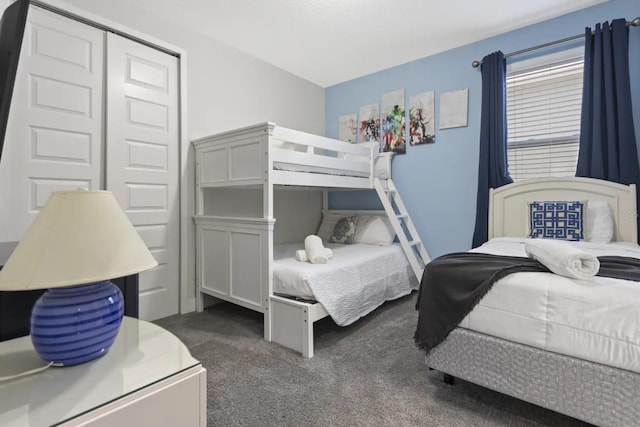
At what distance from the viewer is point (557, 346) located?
1.27 metres

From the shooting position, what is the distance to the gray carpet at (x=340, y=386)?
1.45 metres

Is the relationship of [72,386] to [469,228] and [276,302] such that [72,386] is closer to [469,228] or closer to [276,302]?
[276,302]

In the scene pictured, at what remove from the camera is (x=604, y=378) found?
1.18m

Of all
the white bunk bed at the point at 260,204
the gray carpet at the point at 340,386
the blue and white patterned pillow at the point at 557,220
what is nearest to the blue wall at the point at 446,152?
the white bunk bed at the point at 260,204

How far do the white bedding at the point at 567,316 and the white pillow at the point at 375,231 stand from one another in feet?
5.96

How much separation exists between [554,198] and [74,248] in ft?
10.1

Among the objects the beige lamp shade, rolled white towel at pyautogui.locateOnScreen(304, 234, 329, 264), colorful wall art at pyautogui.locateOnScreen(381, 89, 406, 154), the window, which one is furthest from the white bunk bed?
the beige lamp shade

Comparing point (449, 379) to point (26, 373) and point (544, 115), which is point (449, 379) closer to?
point (26, 373)

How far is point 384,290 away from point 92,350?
2204mm

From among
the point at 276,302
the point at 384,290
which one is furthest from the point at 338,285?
the point at 384,290

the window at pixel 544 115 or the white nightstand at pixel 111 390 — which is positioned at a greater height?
the window at pixel 544 115

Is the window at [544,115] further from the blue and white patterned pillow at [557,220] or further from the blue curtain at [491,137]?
the blue and white patterned pillow at [557,220]

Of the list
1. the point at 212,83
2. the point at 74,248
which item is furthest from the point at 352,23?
the point at 74,248

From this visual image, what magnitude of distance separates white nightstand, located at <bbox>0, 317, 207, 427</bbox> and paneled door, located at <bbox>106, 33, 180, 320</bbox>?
156 cm
